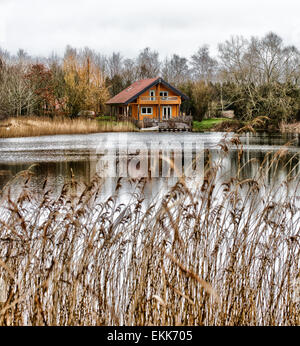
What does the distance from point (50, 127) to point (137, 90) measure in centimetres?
1153

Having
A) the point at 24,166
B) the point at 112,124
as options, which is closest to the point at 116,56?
the point at 112,124

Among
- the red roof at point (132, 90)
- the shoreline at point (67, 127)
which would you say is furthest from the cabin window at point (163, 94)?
the shoreline at point (67, 127)

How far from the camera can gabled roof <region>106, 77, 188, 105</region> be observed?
124ft

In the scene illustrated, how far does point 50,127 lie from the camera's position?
95.9 feet

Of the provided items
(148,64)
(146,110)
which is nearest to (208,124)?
(146,110)

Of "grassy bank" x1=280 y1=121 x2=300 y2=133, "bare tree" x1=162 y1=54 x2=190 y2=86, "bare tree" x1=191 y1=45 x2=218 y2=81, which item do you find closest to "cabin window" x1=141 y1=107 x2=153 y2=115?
"bare tree" x1=162 y1=54 x2=190 y2=86

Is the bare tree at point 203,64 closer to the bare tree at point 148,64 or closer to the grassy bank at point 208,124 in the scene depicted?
the bare tree at point 148,64

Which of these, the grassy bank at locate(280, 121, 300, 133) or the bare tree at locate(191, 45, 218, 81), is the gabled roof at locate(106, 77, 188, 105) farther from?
the grassy bank at locate(280, 121, 300, 133)

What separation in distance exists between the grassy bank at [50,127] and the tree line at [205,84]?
1.91 meters

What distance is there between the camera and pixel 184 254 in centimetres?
334

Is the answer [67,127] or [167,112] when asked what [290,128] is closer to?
[167,112]

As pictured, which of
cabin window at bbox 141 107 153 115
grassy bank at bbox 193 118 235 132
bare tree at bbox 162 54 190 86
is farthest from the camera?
bare tree at bbox 162 54 190 86

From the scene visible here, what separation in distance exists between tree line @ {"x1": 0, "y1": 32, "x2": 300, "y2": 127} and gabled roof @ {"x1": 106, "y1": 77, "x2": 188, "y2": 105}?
1.30 m
